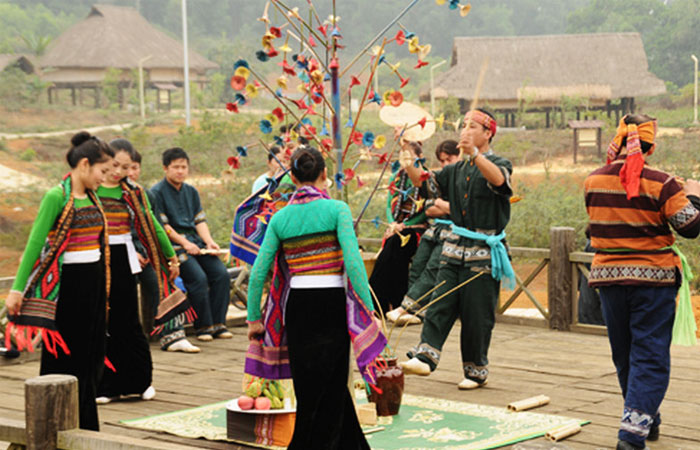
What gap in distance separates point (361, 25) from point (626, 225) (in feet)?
197

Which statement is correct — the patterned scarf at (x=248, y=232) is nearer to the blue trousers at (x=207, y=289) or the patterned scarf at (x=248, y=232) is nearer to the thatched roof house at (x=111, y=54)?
the blue trousers at (x=207, y=289)

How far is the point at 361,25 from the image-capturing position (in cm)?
6375

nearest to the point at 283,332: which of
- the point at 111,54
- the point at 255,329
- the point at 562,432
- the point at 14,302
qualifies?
the point at 255,329

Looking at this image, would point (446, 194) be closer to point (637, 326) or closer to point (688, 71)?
point (637, 326)

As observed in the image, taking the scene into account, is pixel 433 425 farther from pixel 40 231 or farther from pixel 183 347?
pixel 183 347

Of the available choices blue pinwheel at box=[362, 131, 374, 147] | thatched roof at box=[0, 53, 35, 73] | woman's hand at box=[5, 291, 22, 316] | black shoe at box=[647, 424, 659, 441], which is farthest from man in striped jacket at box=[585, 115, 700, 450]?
thatched roof at box=[0, 53, 35, 73]

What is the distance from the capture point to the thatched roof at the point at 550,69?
35781 mm

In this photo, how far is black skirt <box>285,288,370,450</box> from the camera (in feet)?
14.6

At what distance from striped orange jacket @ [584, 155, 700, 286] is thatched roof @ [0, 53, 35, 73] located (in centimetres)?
3718

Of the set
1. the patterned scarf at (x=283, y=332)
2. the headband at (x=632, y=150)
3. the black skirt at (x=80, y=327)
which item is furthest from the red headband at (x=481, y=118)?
the black skirt at (x=80, y=327)

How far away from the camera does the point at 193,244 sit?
8.24 m

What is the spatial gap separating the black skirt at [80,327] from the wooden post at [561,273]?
4467 millimetres

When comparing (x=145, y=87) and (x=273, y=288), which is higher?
(x=145, y=87)

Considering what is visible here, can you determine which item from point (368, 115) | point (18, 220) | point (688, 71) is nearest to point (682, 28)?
point (688, 71)
